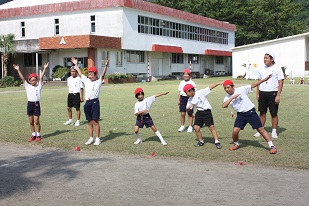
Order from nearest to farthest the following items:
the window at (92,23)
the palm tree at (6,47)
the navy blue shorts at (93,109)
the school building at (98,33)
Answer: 1. the navy blue shorts at (93,109)
2. the school building at (98,33)
3. the palm tree at (6,47)
4. the window at (92,23)

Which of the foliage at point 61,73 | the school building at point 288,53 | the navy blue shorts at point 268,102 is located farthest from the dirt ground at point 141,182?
→ the school building at point 288,53

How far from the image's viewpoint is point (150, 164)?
650cm

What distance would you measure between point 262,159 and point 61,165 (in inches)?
129

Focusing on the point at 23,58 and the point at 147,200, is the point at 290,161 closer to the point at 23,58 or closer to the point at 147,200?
the point at 147,200

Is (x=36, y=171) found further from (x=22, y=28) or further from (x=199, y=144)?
(x=22, y=28)

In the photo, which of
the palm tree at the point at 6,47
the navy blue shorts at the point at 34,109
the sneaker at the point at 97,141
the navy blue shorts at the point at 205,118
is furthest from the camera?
the palm tree at the point at 6,47

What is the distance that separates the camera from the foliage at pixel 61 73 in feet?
115

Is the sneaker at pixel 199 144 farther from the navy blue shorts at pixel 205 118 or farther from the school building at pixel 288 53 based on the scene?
the school building at pixel 288 53

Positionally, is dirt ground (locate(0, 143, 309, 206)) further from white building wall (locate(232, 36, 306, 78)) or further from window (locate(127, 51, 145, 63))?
white building wall (locate(232, 36, 306, 78))

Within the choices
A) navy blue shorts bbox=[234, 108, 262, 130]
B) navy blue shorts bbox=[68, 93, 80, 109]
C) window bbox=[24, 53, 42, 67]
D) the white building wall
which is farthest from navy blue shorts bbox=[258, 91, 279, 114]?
the white building wall

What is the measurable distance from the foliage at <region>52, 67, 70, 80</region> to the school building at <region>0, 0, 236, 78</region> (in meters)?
1.67

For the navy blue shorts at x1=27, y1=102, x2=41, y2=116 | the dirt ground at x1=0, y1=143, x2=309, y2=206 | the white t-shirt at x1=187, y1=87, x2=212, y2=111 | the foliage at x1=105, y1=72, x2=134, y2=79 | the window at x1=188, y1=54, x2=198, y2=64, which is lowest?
the dirt ground at x1=0, y1=143, x2=309, y2=206

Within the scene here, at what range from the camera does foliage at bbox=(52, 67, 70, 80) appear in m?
34.9

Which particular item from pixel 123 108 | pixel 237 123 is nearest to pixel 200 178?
pixel 237 123
